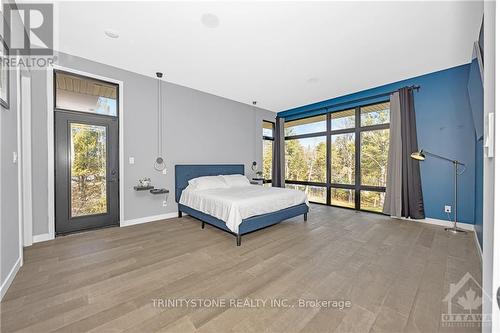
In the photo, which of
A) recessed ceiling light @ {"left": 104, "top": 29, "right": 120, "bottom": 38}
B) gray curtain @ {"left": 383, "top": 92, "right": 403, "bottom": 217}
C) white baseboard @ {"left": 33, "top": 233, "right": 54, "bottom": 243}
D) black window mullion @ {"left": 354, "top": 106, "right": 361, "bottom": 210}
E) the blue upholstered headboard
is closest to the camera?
recessed ceiling light @ {"left": 104, "top": 29, "right": 120, "bottom": 38}

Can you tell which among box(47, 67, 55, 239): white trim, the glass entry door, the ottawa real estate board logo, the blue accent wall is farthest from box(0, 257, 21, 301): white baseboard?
the blue accent wall

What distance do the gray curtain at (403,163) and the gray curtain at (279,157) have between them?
9.25 ft

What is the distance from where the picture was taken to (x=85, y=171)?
3.35 m

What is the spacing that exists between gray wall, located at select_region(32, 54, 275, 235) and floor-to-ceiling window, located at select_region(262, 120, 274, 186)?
0.99 metres

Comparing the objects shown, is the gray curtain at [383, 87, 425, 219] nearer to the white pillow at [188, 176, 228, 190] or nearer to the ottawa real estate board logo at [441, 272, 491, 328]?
the ottawa real estate board logo at [441, 272, 491, 328]

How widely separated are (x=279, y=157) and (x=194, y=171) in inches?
111

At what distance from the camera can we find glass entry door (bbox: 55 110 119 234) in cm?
313

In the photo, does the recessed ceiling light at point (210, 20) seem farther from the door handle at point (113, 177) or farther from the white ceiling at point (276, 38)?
the door handle at point (113, 177)

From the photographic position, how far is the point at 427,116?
151 inches

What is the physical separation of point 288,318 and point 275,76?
12.3 feet

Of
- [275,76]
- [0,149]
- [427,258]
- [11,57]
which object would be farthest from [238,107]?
[427,258]

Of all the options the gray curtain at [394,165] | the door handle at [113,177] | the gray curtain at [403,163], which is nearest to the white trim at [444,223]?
the gray curtain at [403,163]

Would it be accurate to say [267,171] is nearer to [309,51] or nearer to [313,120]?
[313,120]

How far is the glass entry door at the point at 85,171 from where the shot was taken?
3.13 metres
